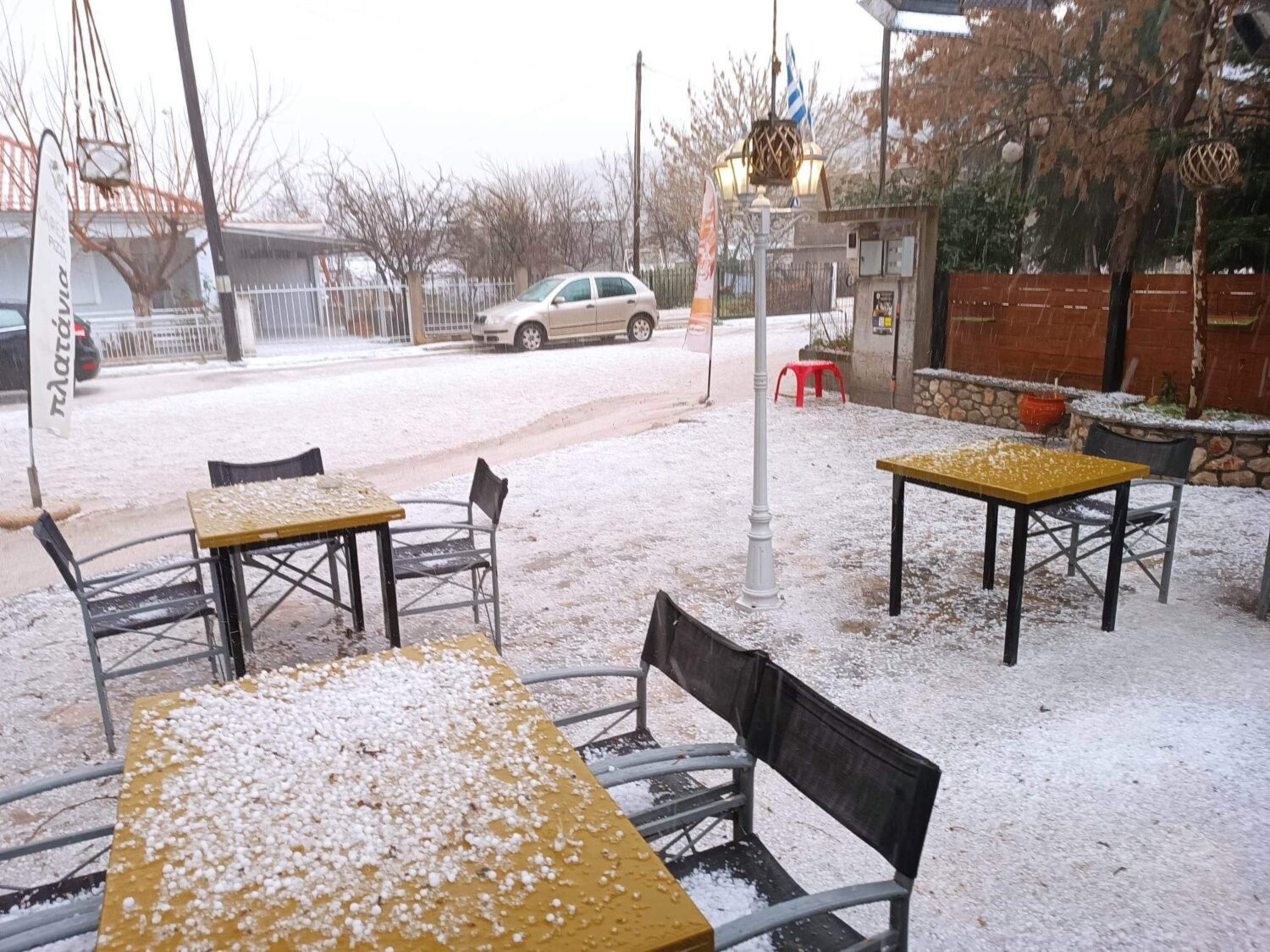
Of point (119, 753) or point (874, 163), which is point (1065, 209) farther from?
point (119, 753)

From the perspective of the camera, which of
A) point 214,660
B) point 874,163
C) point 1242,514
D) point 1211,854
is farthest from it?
point 874,163

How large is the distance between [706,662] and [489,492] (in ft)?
7.19

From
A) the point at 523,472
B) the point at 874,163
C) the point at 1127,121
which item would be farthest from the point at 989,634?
the point at 874,163

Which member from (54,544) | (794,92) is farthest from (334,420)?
(54,544)

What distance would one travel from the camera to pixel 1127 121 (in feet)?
31.9

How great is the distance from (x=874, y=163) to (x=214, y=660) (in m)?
18.5

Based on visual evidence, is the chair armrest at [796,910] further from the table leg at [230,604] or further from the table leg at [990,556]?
the table leg at [990,556]

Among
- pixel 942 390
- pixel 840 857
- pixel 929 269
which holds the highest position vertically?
pixel 929 269

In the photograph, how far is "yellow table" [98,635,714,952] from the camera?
131cm

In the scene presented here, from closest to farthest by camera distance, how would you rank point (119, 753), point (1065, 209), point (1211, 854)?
point (1211, 854) < point (119, 753) < point (1065, 209)

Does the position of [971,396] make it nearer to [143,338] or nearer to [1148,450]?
[1148,450]

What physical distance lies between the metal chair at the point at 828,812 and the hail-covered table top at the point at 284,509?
2.08 m

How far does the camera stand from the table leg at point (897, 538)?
427 cm

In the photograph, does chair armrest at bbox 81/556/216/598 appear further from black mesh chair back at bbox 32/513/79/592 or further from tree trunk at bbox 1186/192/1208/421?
tree trunk at bbox 1186/192/1208/421
